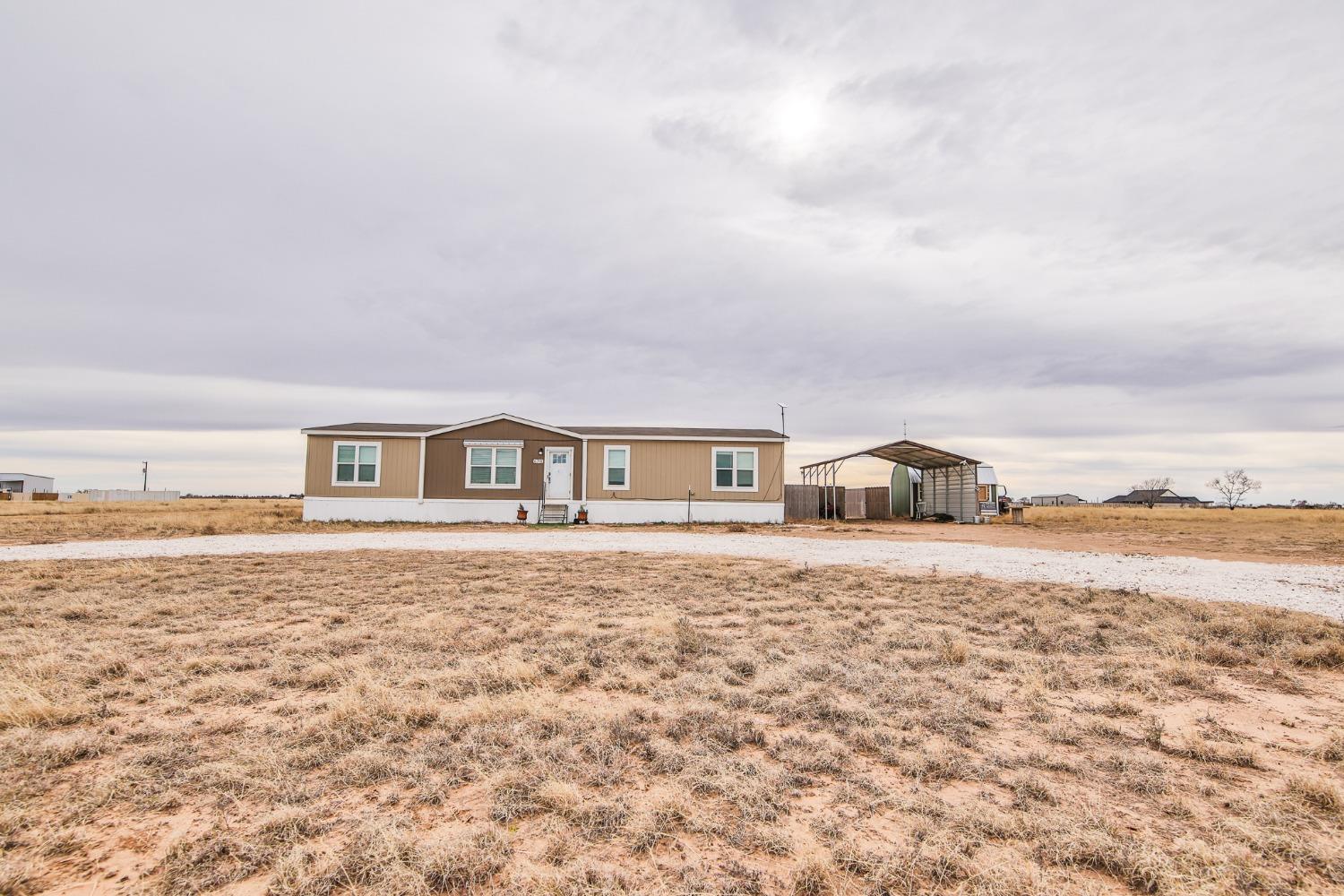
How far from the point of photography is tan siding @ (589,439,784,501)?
24891 mm

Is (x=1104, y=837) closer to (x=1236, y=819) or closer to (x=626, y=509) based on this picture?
(x=1236, y=819)

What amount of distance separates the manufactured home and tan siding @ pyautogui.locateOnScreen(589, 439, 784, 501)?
0.03 meters

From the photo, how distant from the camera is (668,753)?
393 cm

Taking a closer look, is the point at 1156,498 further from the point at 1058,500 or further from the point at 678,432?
the point at 678,432

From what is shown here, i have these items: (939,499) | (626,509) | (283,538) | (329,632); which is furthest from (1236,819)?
(939,499)

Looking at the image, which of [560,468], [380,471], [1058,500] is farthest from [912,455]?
[1058,500]

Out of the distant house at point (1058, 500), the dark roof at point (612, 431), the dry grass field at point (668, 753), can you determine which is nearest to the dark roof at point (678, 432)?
the dark roof at point (612, 431)

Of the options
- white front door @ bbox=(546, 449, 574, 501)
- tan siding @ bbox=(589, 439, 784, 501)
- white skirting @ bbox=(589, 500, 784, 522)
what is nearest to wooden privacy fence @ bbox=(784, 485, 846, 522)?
white skirting @ bbox=(589, 500, 784, 522)

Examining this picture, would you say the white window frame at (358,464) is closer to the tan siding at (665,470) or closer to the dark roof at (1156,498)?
the tan siding at (665,470)

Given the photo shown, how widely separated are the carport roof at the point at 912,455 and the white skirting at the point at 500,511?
5397 mm

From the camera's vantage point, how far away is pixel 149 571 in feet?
35.4

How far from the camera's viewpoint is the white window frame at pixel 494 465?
2448cm

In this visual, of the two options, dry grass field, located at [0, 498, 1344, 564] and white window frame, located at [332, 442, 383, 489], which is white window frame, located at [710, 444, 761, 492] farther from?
white window frame, located at [332, 442, 383, 489]

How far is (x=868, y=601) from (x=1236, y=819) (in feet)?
18.6
